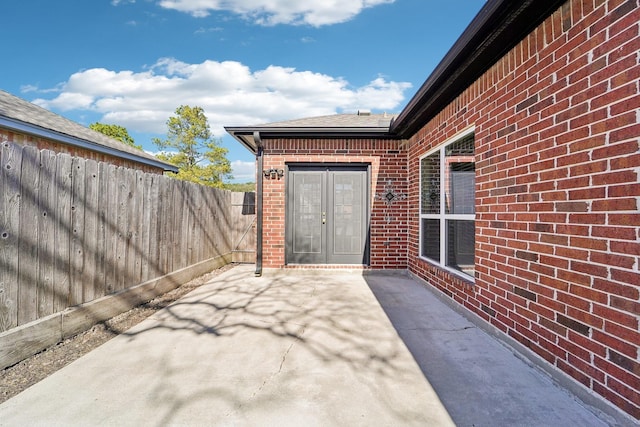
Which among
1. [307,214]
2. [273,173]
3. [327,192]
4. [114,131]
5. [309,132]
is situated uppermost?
[114,131]

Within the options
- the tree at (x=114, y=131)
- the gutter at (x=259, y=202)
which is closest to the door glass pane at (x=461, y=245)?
the gutter at (x=259, y=202)

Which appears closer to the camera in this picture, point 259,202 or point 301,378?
point 301,378

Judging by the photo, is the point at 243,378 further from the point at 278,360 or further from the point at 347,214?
the point at 347,214

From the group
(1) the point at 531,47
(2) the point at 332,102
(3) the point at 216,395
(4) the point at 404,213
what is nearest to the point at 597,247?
(1) the point at 531,47

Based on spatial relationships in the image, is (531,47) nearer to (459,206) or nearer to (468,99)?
(468,99)

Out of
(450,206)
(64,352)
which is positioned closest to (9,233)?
(64,352)

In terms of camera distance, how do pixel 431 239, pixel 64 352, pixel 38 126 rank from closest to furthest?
pixel 64 352, pixel 431 239, pixel 38 126

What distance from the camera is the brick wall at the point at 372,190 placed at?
5.26m

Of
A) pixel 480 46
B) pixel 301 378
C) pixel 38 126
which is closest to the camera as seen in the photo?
pixel 301 378

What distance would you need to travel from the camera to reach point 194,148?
1922cm

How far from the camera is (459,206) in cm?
360

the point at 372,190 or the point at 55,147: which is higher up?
the point at 55,147

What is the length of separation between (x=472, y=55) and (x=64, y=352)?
14.9 ft

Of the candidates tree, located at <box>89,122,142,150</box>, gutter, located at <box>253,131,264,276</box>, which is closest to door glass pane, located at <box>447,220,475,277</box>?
gutter, located at <box>253,131,264,276</box>
